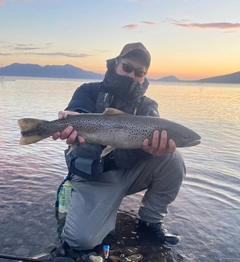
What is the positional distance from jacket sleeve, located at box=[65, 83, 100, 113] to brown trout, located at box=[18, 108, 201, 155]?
58cm

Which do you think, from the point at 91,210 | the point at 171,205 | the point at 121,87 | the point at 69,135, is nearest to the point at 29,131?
the point at 69,135

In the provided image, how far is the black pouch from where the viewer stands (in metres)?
4.91

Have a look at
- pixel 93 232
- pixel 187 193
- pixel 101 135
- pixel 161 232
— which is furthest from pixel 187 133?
pixel 187 193

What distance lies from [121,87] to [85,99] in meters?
0.62

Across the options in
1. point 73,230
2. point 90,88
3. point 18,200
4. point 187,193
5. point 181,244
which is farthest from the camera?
point 187,193

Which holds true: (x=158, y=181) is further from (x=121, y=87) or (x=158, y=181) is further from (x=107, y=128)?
(x=121, y=87)

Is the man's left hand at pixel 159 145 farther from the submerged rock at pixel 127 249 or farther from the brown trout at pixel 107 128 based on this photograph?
the submerged rock at pixel 127 249

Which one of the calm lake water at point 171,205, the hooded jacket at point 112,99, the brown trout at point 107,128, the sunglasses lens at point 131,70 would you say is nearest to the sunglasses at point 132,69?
the sunglasses lens at point 131,70

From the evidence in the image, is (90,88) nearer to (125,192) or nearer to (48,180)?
(125,192)

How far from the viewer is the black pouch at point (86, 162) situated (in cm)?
491

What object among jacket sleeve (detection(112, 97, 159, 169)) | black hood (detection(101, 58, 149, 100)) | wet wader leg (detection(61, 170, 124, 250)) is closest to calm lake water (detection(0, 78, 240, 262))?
wet wader leg (detection(61, 170, 124, 250))

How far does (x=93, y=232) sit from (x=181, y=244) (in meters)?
1.35

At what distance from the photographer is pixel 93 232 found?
185 inches

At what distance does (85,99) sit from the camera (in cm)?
543
